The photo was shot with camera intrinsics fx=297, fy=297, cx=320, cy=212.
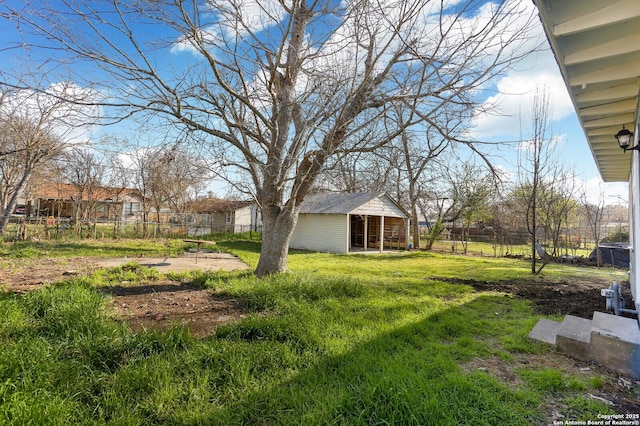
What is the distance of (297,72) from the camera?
6625mm

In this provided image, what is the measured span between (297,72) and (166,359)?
236 inches

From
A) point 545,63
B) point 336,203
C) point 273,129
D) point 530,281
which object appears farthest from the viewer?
point 336,203

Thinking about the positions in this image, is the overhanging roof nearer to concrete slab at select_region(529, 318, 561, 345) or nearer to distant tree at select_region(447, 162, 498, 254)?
concrete slab at select_region(529, 318, 561, 345)

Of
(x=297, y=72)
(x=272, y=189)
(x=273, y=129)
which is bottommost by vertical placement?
(x=272, y=189)

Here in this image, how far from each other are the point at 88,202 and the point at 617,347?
23.1 meters

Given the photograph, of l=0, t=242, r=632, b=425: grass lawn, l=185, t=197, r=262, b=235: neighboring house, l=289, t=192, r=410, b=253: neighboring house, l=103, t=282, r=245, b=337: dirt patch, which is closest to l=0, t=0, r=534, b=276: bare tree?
l=103, t=282, r=245, b=337: dirt patch

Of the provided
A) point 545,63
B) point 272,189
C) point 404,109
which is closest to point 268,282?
point 272,189

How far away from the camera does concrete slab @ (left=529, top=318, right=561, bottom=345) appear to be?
147 inches

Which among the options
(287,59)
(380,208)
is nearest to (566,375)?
(287,59)

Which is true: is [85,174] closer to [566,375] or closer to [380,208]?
[380,208]

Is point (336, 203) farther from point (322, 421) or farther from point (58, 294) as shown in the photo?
point (322, 421)

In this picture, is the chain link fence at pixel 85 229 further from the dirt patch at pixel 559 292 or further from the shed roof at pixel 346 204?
the dirt patch at pixel 559 292

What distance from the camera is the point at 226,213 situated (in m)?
30.8

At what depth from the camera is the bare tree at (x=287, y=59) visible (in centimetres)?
402
